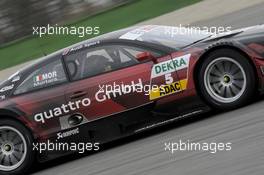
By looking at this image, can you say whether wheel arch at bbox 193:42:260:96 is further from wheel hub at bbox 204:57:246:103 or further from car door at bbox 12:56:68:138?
car door at bbox 12:56:68:138

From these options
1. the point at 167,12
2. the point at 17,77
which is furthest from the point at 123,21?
the point at 17,77

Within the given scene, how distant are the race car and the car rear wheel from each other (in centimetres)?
1

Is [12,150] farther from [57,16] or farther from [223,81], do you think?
[57,16]

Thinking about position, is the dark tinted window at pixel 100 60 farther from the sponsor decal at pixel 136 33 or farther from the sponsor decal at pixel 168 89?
the sponsor decal at pixel 168 89

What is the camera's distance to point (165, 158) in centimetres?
681

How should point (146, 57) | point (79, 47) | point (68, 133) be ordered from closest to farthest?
point (146, 57), point (68, 133), point (79, 47)

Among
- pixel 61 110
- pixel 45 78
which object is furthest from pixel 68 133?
pixel 45 78

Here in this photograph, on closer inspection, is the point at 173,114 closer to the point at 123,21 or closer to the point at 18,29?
the point at 123,21

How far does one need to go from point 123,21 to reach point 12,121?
38.7 ft

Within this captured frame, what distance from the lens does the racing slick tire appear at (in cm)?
826

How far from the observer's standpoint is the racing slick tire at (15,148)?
826 centimetres

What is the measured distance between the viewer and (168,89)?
7.95 metres

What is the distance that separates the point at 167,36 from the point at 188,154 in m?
2.26

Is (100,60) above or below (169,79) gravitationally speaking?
above
